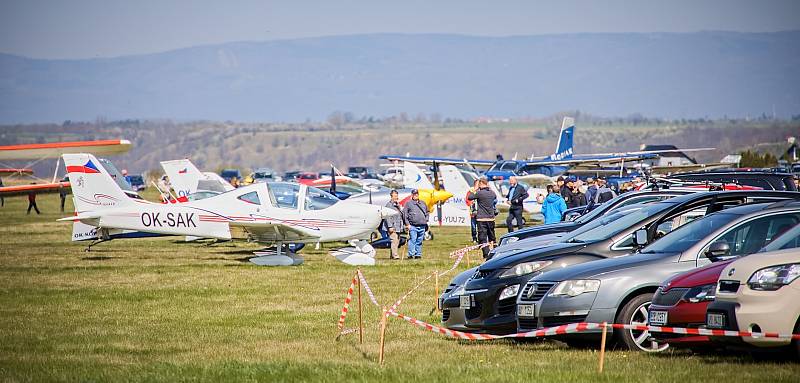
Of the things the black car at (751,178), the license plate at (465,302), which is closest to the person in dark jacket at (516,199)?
the black car at (751,178)

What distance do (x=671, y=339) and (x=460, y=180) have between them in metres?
30.3

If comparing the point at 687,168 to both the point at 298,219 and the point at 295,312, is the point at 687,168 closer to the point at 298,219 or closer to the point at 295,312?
the point at 298,219

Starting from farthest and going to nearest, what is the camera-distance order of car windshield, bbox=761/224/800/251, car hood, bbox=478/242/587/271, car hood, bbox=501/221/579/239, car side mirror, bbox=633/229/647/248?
car hood, bbox=501/221/579/239, car hood, bbox=478/242/587/271, car side mirror, bbox=633/229/647/248, car windshield, bbox=761/224/800/251

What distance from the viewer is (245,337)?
14.1 meters

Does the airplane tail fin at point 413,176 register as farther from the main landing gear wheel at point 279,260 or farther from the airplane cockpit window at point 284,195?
the main landing gear wheel at point 279,260

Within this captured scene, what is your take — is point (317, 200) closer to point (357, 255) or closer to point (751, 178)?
point (357, 255)

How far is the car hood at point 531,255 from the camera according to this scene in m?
13.3

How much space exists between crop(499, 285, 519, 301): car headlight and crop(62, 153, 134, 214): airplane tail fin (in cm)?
1485

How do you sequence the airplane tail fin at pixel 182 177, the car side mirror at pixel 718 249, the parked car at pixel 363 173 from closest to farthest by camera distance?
the car side mirror at pixel 718 249, the airplane tail fin at pixel 182 177, the parked car at pixel 363 173

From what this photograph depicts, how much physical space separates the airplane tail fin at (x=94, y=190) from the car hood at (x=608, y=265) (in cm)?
1585

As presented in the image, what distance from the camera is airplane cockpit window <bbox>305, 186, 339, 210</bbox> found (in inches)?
1014

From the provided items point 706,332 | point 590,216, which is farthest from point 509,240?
point 706,332

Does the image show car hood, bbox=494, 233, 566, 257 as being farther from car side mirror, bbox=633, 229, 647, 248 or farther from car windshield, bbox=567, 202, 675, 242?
car side mirror, bbox=633, 229, 647, 248

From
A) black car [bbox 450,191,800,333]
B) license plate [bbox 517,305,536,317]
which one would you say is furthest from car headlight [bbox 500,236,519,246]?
license plate [bbox 517,305,536,317]
